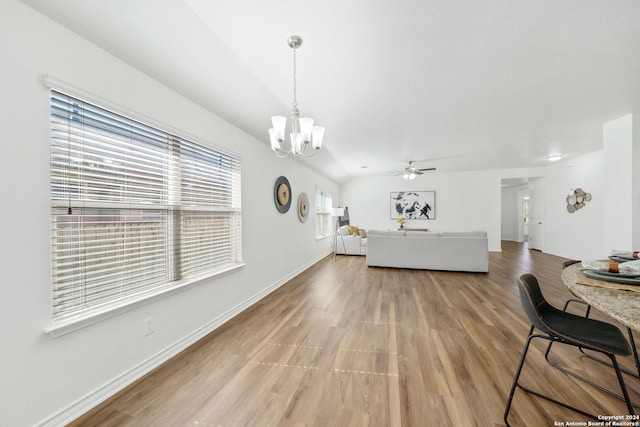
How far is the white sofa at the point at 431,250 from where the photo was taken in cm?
482

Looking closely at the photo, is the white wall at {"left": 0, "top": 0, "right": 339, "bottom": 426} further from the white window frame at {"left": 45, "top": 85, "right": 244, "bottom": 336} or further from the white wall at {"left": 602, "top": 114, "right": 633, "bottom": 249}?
the white wall at {"left": 602, "top": 114, "right": 633, "bottom": 249}

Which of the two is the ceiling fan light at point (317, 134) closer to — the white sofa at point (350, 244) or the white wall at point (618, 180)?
the white wall at point (618, 180)

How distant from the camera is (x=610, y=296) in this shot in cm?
113

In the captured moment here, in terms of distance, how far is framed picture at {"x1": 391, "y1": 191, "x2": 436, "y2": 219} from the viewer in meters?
7.99

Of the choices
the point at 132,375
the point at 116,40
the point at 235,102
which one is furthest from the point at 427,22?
the point at 132,375

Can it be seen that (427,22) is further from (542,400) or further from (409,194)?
(409,194)

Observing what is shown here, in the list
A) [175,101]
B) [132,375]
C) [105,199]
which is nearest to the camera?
[105,199]

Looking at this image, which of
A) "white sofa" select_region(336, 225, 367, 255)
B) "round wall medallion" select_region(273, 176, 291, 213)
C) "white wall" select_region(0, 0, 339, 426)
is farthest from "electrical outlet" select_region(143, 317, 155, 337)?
"white sofa" select_region(336, 225, 367, 255)

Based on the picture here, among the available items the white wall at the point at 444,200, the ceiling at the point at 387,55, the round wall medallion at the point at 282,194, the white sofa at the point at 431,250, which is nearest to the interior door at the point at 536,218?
the white wall at the point at 444,200

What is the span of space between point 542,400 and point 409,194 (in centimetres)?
709

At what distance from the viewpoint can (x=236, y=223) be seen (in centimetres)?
304

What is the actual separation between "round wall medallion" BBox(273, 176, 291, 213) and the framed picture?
5068 mm

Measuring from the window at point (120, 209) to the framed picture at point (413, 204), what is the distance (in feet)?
22.4

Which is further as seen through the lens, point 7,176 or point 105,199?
point 105,199
